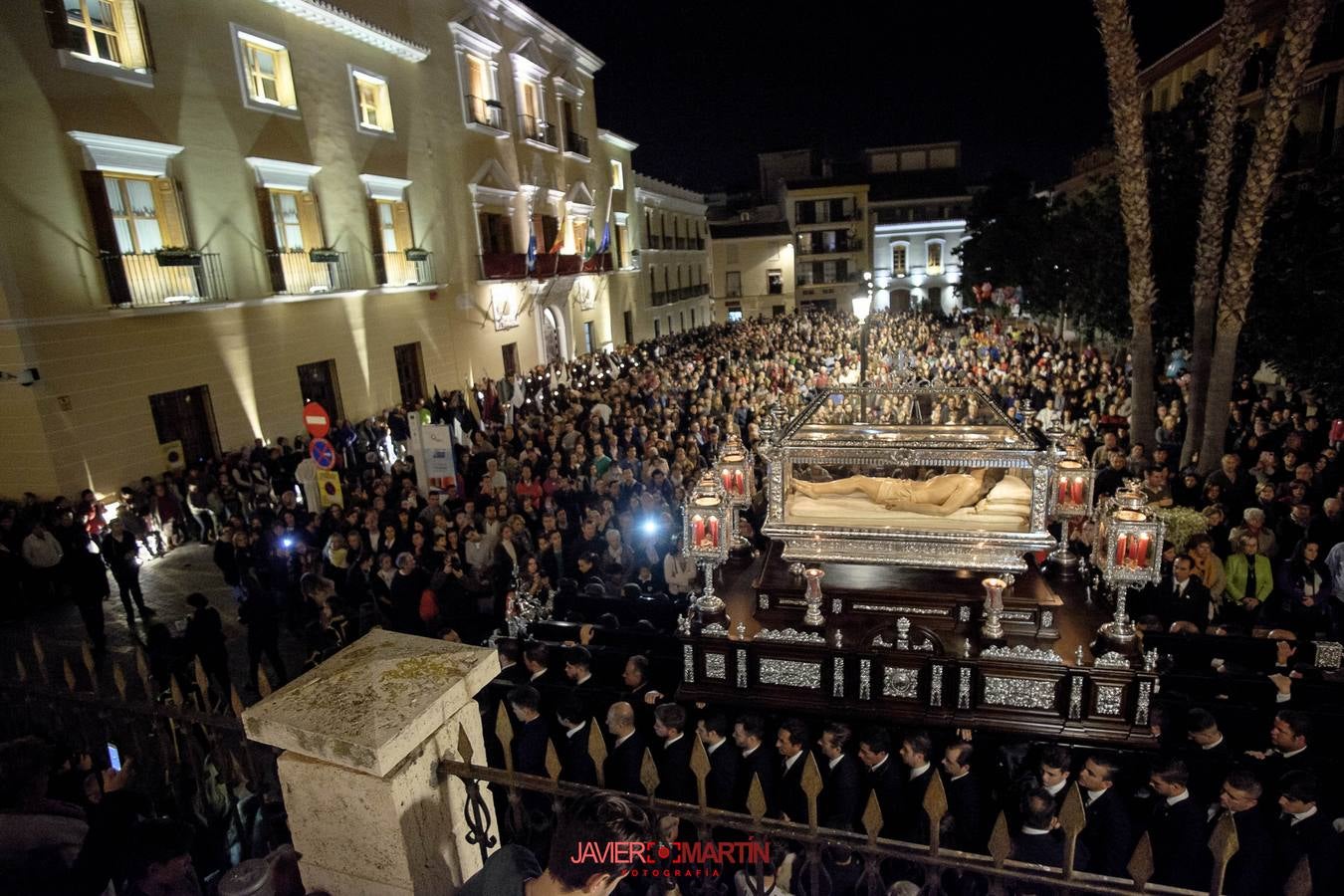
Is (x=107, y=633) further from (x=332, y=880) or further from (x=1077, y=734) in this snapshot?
(x=1077, y=734)

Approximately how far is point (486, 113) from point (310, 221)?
28.9ft

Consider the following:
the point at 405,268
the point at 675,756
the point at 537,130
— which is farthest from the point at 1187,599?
the point at 537,130

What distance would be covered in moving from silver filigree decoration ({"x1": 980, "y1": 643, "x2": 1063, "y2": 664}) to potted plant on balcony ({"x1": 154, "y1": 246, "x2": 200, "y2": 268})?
1438 centimetres

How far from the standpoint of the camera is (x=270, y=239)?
16.0 metres

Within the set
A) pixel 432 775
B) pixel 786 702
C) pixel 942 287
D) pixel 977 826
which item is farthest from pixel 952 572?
pixel 942 287

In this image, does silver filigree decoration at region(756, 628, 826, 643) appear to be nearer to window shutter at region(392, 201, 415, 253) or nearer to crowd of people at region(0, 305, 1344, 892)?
crowd of people at region(0, 305, 1344, 892)

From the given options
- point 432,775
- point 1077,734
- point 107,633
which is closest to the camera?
point 432,775

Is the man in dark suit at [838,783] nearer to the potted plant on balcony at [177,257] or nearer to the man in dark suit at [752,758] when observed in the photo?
the man in dark suit at [752,758]

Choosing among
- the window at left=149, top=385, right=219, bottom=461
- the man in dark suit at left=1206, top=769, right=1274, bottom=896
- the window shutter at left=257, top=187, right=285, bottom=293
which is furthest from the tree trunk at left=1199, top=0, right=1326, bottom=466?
the window at left=149, top=385, right=219, bottom=461

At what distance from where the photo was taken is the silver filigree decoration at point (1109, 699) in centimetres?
598

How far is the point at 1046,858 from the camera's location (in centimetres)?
415

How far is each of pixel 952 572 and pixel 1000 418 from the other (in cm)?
173

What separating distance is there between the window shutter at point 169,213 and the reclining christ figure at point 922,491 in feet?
42.9

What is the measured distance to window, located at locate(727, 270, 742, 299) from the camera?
56.4m
